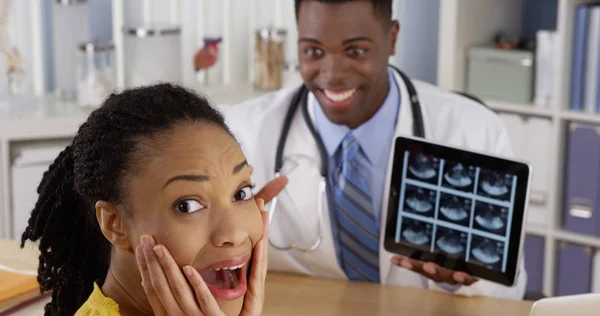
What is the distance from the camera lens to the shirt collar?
1.98 meters

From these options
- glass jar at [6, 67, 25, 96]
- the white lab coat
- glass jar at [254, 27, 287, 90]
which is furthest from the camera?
glass jar at [254, 27, 287, 90]

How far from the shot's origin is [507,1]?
3047 mm

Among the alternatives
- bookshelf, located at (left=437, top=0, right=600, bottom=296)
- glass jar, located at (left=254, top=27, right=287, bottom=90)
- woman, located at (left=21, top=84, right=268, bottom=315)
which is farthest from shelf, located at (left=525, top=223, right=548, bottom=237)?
woman, located at (left=21, top=84, right=268, bottom=315)

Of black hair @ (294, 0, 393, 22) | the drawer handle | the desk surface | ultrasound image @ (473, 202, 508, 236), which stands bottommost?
the drawer handle

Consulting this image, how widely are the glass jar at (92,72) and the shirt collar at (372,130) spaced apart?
1049 millimetres

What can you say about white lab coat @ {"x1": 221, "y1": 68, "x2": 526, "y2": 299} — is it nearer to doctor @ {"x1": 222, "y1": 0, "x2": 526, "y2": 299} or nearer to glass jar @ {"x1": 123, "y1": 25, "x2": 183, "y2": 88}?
doctor @ {"x1": 222, "y1": 0, "x2": 526, "y2": 299}

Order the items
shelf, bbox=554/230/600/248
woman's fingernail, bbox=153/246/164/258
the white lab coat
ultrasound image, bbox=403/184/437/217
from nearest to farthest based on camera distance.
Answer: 1. woman's fingernail, bbox=153/246/164/258
2. ultrasound image, bbox=403/184/437/217
3. the white lab coat
4. shelf, bbox=554/230/600/248

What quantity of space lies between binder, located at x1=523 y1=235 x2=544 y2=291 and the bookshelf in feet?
0.05

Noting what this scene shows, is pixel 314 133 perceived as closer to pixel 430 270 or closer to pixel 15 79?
pixel 430 270

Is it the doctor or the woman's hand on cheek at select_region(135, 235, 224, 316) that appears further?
the doctor

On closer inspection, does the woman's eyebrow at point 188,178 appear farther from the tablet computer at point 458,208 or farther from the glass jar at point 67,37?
the glass jar at point 67,37

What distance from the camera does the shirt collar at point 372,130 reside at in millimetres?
1979

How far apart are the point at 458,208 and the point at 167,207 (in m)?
0.59

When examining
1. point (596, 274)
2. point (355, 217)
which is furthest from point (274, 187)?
point (596, 274)
